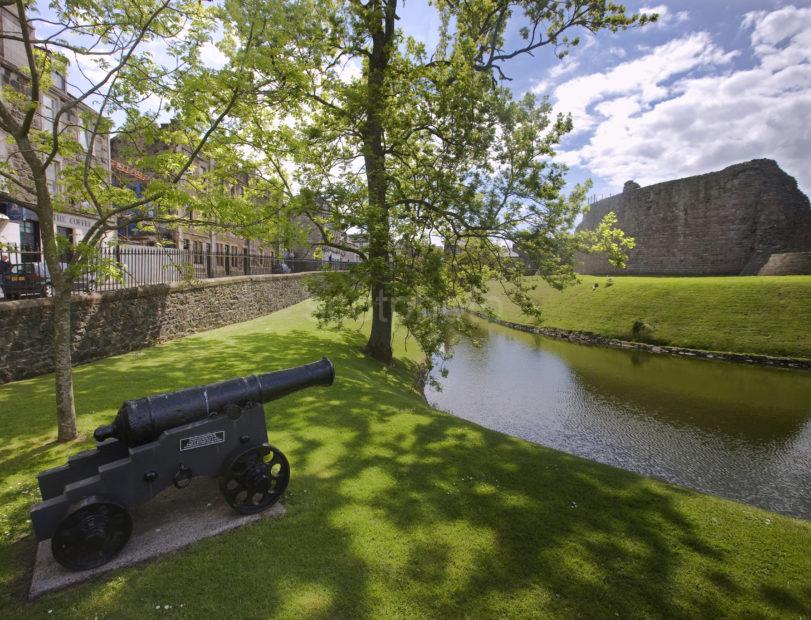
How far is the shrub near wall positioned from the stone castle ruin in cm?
2306

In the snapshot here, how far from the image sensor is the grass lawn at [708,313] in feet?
Answer: 66.0

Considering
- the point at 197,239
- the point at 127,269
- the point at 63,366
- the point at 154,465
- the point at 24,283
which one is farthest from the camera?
the point at 197,239

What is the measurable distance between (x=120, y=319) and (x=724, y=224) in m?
40.6

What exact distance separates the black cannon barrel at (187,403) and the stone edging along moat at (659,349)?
392 inches

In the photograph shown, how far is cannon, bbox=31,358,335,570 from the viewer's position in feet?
11.3

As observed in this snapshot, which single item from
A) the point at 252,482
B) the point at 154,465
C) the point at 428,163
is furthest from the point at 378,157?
the point at 154,465

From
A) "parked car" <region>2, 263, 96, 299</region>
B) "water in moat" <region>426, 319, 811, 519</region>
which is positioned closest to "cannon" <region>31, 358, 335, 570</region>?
"parked car" <region>2, 263, 96, 299</region>

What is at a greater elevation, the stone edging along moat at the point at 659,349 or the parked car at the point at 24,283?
the parked car at the point at 24,283

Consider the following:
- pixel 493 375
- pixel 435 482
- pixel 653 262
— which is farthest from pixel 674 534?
pixel 653 262

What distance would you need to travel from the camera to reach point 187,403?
3941 millimetres

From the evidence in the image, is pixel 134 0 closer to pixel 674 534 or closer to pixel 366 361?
pixel 674 534

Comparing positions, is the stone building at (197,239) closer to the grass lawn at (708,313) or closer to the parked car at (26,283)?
the parked car at (26,283)

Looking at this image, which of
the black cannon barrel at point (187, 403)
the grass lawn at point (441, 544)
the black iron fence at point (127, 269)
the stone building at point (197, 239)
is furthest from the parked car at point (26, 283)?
the black cannon barrel at point (187, 403)

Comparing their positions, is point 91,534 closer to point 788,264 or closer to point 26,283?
point 26,283
